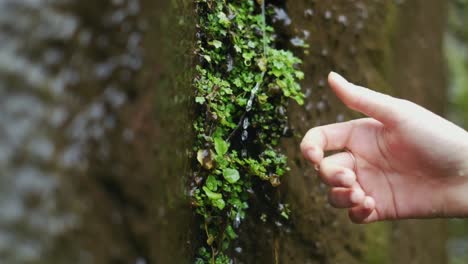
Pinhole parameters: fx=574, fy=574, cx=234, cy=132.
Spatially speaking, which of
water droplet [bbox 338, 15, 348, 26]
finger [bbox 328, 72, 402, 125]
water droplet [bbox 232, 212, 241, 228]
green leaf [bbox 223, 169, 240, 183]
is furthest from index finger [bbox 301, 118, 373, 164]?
water droplet [bbox 338, 15, 348, 26]

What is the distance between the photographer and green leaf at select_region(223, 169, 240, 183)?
1880 millimetres

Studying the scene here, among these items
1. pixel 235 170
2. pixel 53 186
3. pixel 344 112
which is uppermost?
pixel 53 186

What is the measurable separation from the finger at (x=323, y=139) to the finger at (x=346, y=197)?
0.41 ft

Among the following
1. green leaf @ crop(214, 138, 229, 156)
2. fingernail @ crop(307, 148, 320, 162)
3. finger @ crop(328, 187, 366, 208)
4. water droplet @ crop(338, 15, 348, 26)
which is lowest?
green leaf @ crop(214, 138, 229, 156)

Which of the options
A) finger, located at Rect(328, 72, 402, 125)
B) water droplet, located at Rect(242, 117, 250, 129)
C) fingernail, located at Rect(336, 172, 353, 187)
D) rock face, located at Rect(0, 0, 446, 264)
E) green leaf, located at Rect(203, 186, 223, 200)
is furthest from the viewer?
water droplet, located at Rect(242, 117, 250, 129)

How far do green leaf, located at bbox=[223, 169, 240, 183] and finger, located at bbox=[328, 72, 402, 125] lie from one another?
1.48ft

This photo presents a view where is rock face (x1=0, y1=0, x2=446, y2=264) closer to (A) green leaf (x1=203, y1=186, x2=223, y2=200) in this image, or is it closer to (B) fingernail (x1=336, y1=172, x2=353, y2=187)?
(A) green leaf (x1=203, y1=186, x2=223, y2=200)

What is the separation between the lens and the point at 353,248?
8.35 feet

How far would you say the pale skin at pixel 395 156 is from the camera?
1.65 metres

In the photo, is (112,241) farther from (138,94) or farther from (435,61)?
(435,61)

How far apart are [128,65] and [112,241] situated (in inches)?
12.7

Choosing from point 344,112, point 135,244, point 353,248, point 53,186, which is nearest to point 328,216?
point 353,248

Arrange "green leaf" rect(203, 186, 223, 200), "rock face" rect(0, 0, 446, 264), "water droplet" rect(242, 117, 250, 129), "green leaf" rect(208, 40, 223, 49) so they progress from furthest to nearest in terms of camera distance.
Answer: "water droplet" rect(242, 117, 250, 129) < "green leaf" rect(208, 40, 223, 49) < "green leaf" rect(203, 186, 223, 200) < "rock face" rect(0, 0, 446, 264)

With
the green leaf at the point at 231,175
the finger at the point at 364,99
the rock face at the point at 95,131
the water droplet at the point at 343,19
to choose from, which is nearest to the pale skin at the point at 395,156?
the finger at the point at 364,99
